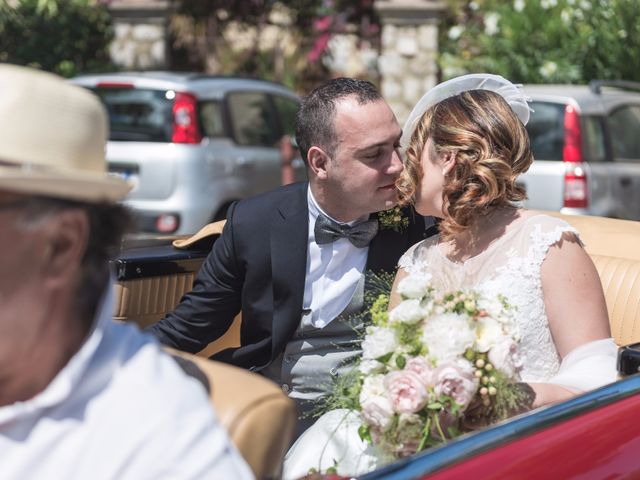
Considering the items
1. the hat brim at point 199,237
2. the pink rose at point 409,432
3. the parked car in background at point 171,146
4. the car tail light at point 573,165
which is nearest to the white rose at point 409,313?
the pink rose at point 409,432

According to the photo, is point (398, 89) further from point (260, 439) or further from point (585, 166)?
point (260, 439)

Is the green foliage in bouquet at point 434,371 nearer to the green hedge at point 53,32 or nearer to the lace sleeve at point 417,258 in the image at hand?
the lace sleeve at point 417,258

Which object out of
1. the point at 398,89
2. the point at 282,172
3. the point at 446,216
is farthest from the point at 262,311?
the point at 398,89

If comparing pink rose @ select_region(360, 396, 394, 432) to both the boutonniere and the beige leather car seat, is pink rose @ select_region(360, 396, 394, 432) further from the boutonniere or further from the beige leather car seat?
the boutonniere

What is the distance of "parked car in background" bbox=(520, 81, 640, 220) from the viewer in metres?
8.65

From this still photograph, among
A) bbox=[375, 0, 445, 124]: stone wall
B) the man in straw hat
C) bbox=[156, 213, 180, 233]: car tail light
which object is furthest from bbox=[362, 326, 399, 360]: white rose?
bbox=[375, 0, 445, 124]: stone wall

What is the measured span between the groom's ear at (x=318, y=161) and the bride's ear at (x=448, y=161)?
0.41 meters

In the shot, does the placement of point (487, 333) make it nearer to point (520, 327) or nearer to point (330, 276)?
point (520, 327)

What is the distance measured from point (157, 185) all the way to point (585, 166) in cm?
335

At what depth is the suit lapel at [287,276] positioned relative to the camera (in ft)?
11.0

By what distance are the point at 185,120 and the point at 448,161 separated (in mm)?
6476

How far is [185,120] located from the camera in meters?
9.34

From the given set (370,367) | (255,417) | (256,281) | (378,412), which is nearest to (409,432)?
(378,412)

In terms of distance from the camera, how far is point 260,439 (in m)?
1.84
